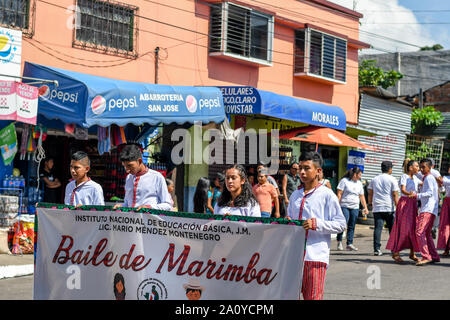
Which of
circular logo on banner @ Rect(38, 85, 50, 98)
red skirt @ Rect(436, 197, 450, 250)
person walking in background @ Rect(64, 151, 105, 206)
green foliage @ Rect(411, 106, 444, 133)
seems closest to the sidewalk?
circular logo on banner @ Rect(38, 85, 50, 98)

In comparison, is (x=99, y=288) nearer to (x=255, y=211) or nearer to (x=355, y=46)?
(x=255, y=211)

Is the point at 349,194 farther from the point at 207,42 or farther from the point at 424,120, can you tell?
the point at 424,120

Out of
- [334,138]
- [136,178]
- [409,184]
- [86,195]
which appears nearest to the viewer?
[86,195]

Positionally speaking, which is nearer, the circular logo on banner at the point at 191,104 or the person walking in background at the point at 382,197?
the person walking in background at the point at 382,197

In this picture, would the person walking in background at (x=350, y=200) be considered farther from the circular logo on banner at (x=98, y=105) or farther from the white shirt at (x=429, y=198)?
the circular logo on banner at (x=98, y=105)

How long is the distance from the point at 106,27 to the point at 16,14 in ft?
7.74

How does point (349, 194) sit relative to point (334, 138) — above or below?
below

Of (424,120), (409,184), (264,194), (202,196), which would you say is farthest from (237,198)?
(424,120)

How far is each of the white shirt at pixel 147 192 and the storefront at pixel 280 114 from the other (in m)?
8.44

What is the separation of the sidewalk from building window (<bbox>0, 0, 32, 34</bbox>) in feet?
15.4

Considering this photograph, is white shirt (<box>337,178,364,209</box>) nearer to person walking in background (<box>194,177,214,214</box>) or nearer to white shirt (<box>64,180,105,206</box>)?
person walking in background (<box>194,177,214,214</box>)

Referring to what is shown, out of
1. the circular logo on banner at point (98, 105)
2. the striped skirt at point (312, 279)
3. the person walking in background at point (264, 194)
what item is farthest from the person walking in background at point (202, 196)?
the striped skirt at point (312, 279)

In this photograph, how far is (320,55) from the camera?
21469mm

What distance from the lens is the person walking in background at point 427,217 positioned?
12.3 metres
